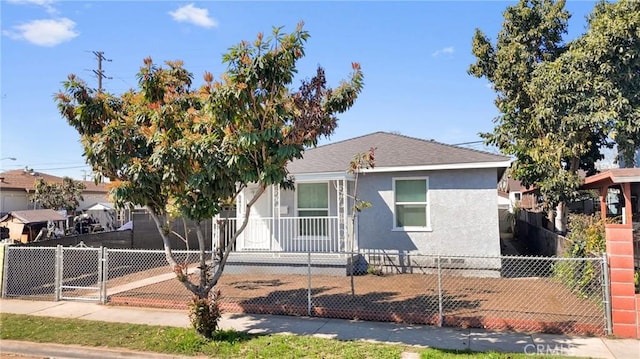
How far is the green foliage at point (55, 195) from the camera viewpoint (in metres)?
23.6

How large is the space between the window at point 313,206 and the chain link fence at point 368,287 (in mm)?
1048

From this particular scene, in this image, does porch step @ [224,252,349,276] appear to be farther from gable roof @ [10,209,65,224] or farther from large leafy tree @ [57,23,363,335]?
gable roof @ [10,209,65,224]

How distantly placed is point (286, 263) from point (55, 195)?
19.1 meters

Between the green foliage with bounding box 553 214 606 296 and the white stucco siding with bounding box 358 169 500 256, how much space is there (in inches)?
83.7

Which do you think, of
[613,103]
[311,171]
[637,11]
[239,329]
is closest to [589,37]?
[637,11]

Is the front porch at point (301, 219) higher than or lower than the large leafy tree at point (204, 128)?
lower

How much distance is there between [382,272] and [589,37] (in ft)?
29.6

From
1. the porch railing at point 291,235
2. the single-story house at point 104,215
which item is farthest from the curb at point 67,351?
the single-story house at point 104,215

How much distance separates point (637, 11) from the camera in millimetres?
11219

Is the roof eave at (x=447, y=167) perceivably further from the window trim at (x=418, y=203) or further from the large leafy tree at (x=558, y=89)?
the large leafy tree at (x=558, y=89)

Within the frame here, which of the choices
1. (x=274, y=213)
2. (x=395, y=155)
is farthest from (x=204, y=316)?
(x=395, y=155)

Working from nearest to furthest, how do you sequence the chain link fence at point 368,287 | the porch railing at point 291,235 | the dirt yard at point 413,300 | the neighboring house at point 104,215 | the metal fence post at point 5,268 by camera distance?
the dirt yard at point 413,300
the chain link fence at point 368,287
the metal fence post at point 5,268
the porch railing at point 291,235
the neighboring house at point 104,215

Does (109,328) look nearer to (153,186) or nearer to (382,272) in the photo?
(153,186)

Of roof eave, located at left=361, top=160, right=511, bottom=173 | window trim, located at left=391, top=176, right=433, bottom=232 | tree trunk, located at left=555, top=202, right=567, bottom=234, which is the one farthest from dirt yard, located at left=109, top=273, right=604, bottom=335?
tree trunk, located at left=555, top=202, right=567, bottom=234
